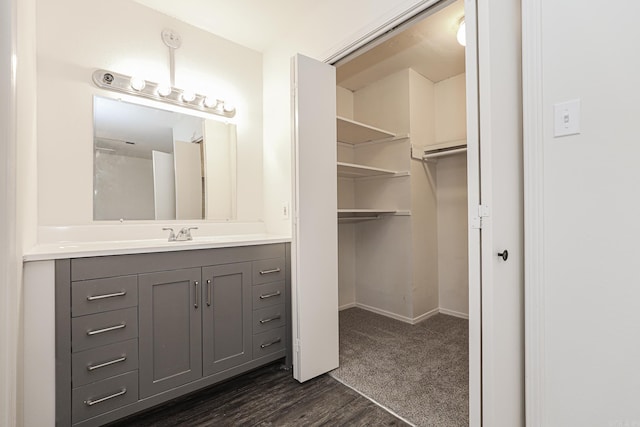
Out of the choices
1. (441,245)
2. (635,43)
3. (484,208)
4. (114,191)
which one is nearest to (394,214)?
(441,245)

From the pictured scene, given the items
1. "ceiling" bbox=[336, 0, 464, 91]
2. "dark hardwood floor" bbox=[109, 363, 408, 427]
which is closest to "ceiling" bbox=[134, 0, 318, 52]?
"ceiling" bbox=[336, 0, 464, 91]

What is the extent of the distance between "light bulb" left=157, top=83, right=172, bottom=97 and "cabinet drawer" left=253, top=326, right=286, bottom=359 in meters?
1.83

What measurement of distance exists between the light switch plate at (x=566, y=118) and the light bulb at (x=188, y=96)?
88.5 inches

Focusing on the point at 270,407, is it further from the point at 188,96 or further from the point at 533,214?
the point at 188,96

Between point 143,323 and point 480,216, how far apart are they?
1.67 metres

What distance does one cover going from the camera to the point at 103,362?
55.4 inches

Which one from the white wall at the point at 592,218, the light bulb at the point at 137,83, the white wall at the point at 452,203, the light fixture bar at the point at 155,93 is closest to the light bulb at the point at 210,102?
the light fixture bar at the point at 155,93

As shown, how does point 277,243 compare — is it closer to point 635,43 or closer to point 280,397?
point 280,397

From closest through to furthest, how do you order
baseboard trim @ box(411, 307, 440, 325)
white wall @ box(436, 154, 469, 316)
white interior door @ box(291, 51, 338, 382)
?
white interior door @ box(291, 51, 338, 382) → baseboard trim @ box(411, 307, 440, 325) → white wall @ box(436, 154, 469, 316)

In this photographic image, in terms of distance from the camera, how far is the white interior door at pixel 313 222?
190 centimetres

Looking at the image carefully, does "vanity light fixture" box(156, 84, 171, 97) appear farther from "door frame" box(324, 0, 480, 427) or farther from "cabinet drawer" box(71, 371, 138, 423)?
"door frame" box(324, 0, 480, 427)

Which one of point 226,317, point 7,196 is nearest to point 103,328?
point 226,317

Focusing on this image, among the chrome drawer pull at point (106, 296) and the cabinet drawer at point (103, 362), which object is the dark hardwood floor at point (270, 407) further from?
the chrome drawer pull at point (106, 296)

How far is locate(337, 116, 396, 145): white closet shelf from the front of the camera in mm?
2759
